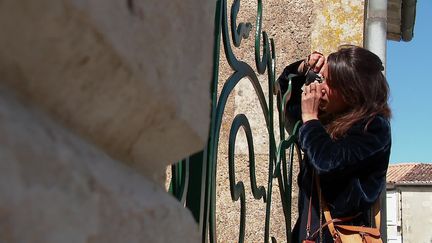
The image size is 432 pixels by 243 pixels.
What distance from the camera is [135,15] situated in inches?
22.8

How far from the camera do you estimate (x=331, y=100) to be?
2.19 m

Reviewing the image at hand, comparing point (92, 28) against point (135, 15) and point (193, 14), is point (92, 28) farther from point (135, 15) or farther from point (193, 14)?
point (193, 14)

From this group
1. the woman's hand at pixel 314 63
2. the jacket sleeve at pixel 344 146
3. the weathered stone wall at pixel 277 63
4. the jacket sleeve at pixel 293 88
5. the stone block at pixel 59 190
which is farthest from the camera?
the weathered stone wall at pixel 277 63

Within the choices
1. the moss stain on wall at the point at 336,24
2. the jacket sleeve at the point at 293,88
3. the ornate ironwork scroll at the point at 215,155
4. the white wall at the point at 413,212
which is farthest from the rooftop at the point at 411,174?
the ornate ironwork scroll at the point at 215,155

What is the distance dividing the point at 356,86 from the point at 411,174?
2451cm

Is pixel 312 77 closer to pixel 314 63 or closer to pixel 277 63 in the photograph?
pixel 314 63

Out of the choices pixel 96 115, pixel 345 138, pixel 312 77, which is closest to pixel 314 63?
pixel 312 77

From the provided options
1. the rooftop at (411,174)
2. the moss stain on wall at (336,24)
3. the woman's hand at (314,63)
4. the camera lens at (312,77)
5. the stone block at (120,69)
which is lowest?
the rooftop at (411,174)

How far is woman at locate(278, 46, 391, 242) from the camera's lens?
192 centimetres

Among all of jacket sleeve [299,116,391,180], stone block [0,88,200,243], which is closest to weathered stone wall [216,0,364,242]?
jacket sleeve [299,116,391,180]

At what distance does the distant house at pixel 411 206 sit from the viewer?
2486cm

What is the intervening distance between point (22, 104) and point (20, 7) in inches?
2.9

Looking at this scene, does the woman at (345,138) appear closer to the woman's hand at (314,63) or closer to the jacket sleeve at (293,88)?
the woman's hand at (314,63)

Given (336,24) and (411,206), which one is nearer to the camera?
(336,24)
